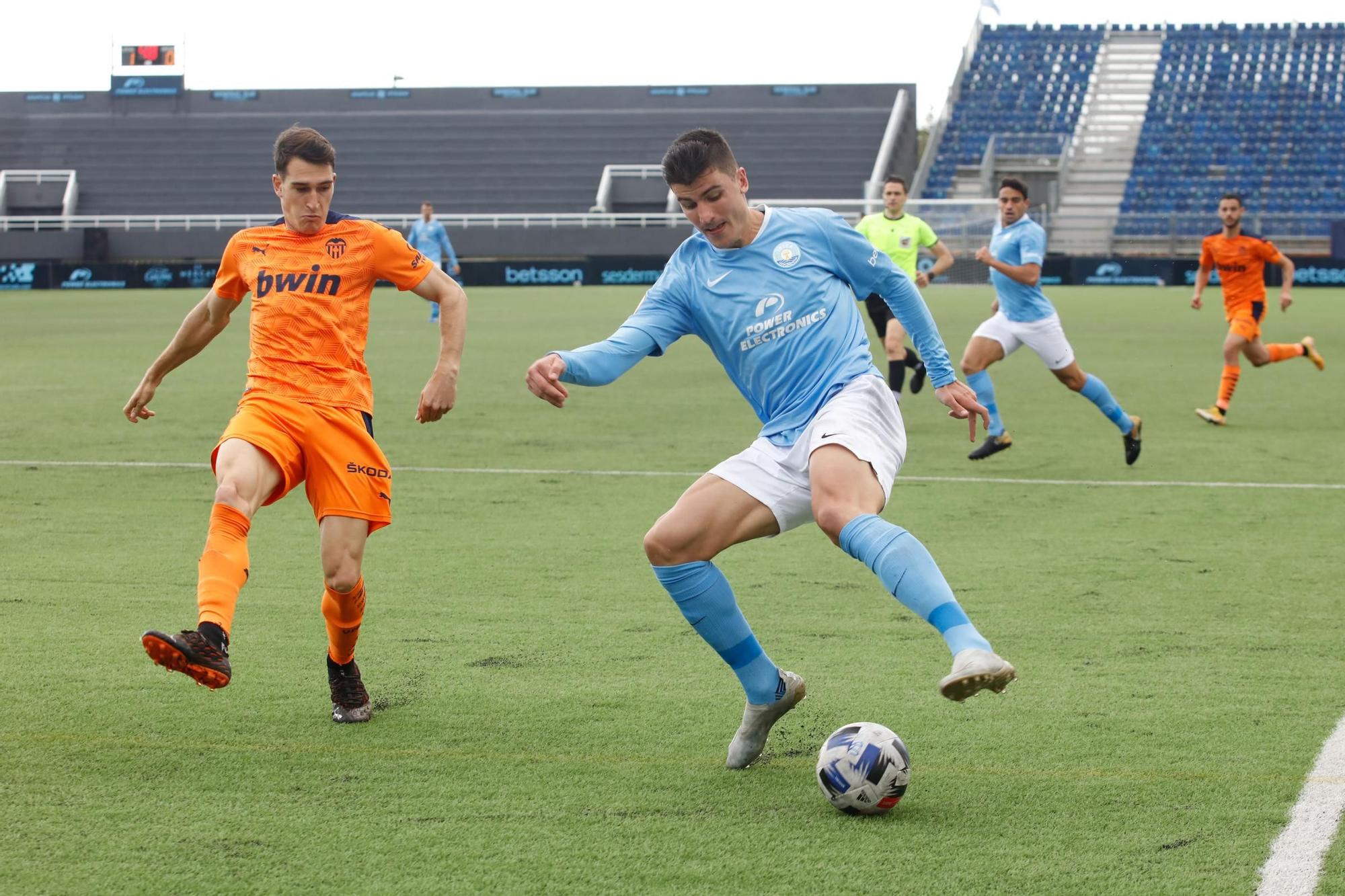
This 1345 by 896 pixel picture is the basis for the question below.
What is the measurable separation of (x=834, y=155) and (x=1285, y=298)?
3611cm

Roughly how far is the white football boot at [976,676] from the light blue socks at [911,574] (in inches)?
2.9

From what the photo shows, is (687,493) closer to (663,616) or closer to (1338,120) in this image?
(663,616)

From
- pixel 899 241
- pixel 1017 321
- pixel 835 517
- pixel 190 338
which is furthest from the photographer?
pixel 899 241

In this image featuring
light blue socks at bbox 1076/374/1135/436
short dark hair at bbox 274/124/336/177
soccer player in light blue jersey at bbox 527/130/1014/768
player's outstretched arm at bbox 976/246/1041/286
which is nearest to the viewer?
soccer player in light blue jersey at bbox 527/130/1014/768

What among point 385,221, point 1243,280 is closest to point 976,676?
point 1243,280

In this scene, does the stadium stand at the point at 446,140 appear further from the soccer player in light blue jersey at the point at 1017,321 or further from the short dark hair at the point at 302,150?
the short dark hair at the point at 302,150

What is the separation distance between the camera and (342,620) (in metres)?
4.68

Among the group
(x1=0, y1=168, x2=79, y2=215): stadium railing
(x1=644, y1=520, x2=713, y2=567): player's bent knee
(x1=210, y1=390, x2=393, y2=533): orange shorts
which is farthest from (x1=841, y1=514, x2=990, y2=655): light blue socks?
(x1=0, y1=168, x2=79, y2=215): stadium railing

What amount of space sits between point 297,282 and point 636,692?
1.74m

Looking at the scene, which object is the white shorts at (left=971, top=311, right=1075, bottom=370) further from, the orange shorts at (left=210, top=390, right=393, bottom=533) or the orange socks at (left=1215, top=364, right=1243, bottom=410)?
the orange shorts at (left=210, top=390, right=393, bottom=533)

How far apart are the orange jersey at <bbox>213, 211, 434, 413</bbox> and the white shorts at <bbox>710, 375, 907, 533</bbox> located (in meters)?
1.37

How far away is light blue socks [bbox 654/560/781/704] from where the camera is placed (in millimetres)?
4203

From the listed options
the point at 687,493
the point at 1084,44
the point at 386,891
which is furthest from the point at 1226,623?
the point at 1084,44

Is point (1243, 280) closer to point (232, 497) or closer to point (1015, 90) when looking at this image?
point (232, 497)
